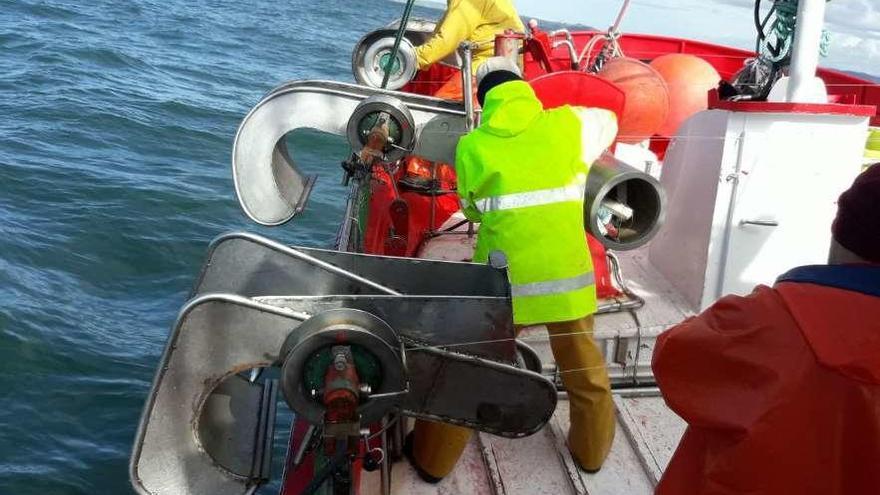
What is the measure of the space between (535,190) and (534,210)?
0.25ft

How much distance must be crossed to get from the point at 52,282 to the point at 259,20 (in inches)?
1008

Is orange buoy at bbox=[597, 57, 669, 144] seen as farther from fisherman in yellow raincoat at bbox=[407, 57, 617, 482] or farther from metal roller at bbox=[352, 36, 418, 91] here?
fisherman in yellow raincoat at bbox=[407, 57, 617, 482]

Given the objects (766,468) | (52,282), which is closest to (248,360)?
(766,468)

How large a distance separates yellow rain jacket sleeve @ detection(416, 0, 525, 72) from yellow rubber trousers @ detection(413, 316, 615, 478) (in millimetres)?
3056

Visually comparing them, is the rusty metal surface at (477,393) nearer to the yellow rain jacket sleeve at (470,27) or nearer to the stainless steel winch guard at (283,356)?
the stainless steel winch guard at (283,356)

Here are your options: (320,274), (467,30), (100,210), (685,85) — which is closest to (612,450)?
(320,274)

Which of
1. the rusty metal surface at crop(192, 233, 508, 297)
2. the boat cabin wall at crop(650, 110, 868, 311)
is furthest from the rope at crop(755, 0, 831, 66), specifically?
the rusty metal surface at crop(192, 233, 508, 297)

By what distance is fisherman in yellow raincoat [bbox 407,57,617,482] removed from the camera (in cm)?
311

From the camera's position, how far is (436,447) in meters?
3.22

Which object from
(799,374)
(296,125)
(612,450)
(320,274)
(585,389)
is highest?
(799,374)

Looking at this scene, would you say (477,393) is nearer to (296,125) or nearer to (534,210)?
(534,210)

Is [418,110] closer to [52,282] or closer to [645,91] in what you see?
[645,91]

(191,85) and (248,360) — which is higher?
(248,360)

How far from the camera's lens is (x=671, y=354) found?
1743 mm
